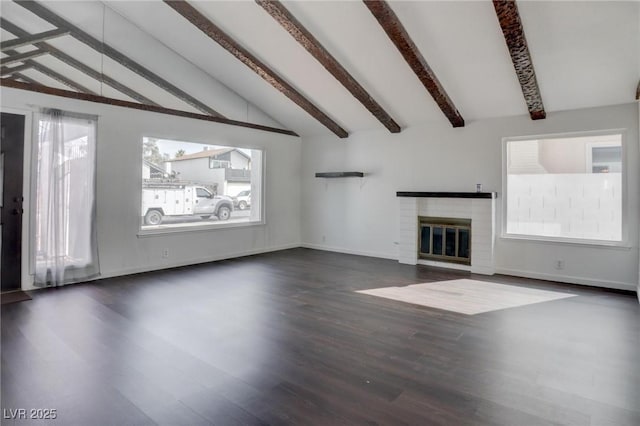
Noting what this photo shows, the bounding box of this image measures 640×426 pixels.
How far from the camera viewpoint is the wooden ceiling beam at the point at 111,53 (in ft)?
14.5

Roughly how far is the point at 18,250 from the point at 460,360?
17.0ft

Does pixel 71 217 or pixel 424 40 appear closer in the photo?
pixel 424 40

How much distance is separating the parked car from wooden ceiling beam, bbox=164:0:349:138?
6.79 ft

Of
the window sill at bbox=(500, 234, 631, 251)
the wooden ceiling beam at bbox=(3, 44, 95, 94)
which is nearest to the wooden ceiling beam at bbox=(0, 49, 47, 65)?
the wooden ceiling beam at bbox=(3, 44, 95, 94)

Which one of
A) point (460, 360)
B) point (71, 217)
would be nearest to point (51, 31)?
point (71, 217)

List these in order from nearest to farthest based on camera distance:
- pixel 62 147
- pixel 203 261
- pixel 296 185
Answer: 1. pixel 62 147
2. pixel 203 261
3. pixel 296 185

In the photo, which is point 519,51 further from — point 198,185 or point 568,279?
point 198,185

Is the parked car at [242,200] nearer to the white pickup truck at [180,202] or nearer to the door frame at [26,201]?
the white pickup truck at [180,202]

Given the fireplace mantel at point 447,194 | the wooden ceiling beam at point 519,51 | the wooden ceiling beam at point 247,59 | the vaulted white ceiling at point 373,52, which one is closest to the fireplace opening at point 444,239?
the fireplace mantel at point 447,194

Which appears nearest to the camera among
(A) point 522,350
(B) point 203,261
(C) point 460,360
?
(C) point 460,360

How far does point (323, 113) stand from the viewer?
664 centimetres

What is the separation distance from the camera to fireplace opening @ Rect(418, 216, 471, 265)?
5898 millimetres

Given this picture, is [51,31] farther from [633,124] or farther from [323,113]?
[633,124]

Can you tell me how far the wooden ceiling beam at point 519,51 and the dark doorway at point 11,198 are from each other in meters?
5.57
